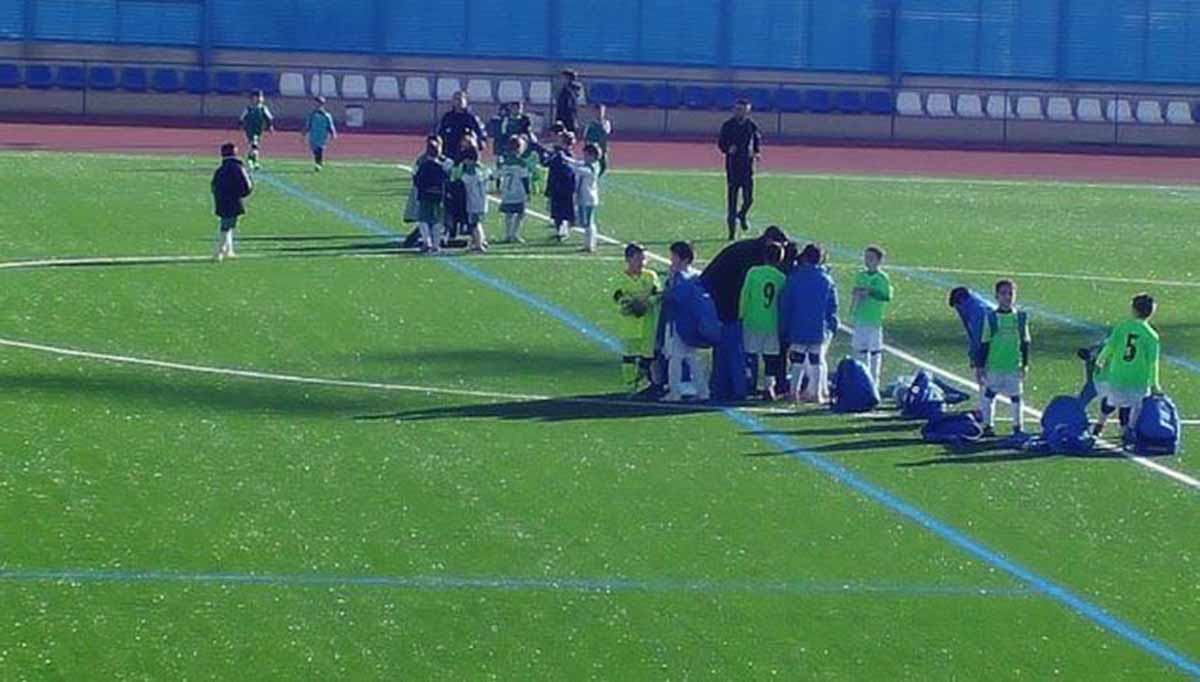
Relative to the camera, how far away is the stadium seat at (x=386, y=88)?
63406 millimetres

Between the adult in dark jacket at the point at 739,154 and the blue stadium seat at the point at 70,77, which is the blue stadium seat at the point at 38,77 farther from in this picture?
the adult in dark jacket at the point at 739,154

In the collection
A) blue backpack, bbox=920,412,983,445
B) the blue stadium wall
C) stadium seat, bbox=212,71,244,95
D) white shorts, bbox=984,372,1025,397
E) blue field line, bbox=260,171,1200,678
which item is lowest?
blue field line, bbox=260,171,1200,678

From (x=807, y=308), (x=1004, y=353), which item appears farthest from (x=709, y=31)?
(x=1004, y=353)

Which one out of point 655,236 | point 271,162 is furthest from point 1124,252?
point 271,162

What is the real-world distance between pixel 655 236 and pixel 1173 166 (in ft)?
89.0

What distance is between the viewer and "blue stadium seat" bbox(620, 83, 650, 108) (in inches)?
2520

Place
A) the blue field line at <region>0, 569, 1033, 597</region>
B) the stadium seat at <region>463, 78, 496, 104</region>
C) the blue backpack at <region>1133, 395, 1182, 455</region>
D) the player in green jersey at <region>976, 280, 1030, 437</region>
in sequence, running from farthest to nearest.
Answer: the stadium seat at <region>463, 78, 496, 104</region>
the player in green jersey at <region>976, 280, 1030, 437</region>
the blue backpack at <region>1133, 395, 1182, 455</region>
the blue field line at <region>0, 569, 1033, 597</region>

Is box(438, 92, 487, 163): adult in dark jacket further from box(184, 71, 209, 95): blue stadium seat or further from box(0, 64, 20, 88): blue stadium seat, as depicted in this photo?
box(0, 64, 20, 88): blue stadium seat

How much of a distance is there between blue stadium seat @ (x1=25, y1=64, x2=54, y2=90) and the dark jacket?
3119 cm

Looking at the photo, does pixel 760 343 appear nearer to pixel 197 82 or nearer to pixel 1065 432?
pixel 1065 432

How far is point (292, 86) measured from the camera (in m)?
63.4

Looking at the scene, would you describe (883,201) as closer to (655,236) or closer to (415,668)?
(655,236)

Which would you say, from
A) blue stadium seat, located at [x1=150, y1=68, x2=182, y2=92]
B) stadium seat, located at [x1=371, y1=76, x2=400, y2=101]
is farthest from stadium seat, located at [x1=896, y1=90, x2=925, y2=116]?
blue stadium seat, located at [x1=150, y1=68, x2=182, y2=92]

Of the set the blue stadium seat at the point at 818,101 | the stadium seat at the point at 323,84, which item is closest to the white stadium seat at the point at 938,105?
the blue stadium seat at the point at 818,101
